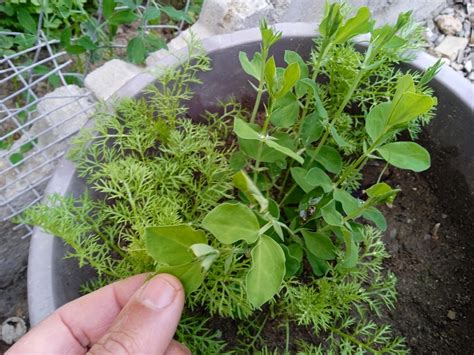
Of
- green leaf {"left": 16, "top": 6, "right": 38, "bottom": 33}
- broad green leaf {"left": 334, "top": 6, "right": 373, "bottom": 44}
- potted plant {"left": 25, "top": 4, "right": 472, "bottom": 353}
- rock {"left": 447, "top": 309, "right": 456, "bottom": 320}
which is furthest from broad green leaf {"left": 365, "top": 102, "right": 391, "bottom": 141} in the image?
green leaf {"left": 16, "top": 6, "right": 38, "bottom": 33}

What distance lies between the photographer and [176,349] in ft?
2.31

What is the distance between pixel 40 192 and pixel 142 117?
44 cm

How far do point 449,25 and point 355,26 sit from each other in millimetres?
1110

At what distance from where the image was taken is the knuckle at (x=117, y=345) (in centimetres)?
57

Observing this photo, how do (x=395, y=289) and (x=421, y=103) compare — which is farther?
(x=395, y=289)

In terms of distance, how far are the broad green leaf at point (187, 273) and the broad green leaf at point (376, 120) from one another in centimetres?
30

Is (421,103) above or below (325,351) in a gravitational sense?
above

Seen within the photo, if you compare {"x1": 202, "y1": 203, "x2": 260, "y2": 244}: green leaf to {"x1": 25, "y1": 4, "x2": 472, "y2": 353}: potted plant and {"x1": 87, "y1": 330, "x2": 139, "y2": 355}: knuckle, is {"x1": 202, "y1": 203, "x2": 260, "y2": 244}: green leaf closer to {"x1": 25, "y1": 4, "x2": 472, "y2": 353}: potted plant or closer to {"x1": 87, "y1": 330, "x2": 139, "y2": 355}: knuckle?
{"x1": 25, "y1": 4, "x2": 472, "y2": 353}: potted plant

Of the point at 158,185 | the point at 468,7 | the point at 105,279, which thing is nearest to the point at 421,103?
the point at 158,185

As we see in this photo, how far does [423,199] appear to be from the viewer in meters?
0.98

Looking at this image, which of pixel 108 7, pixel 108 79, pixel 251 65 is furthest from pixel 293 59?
pixel 108 7

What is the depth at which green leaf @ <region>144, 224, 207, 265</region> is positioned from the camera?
Result: 20.5 inches

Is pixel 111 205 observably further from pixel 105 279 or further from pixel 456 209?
pixel 456 209

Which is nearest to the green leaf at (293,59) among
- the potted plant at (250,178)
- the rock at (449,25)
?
the potted plant at (250,178)
